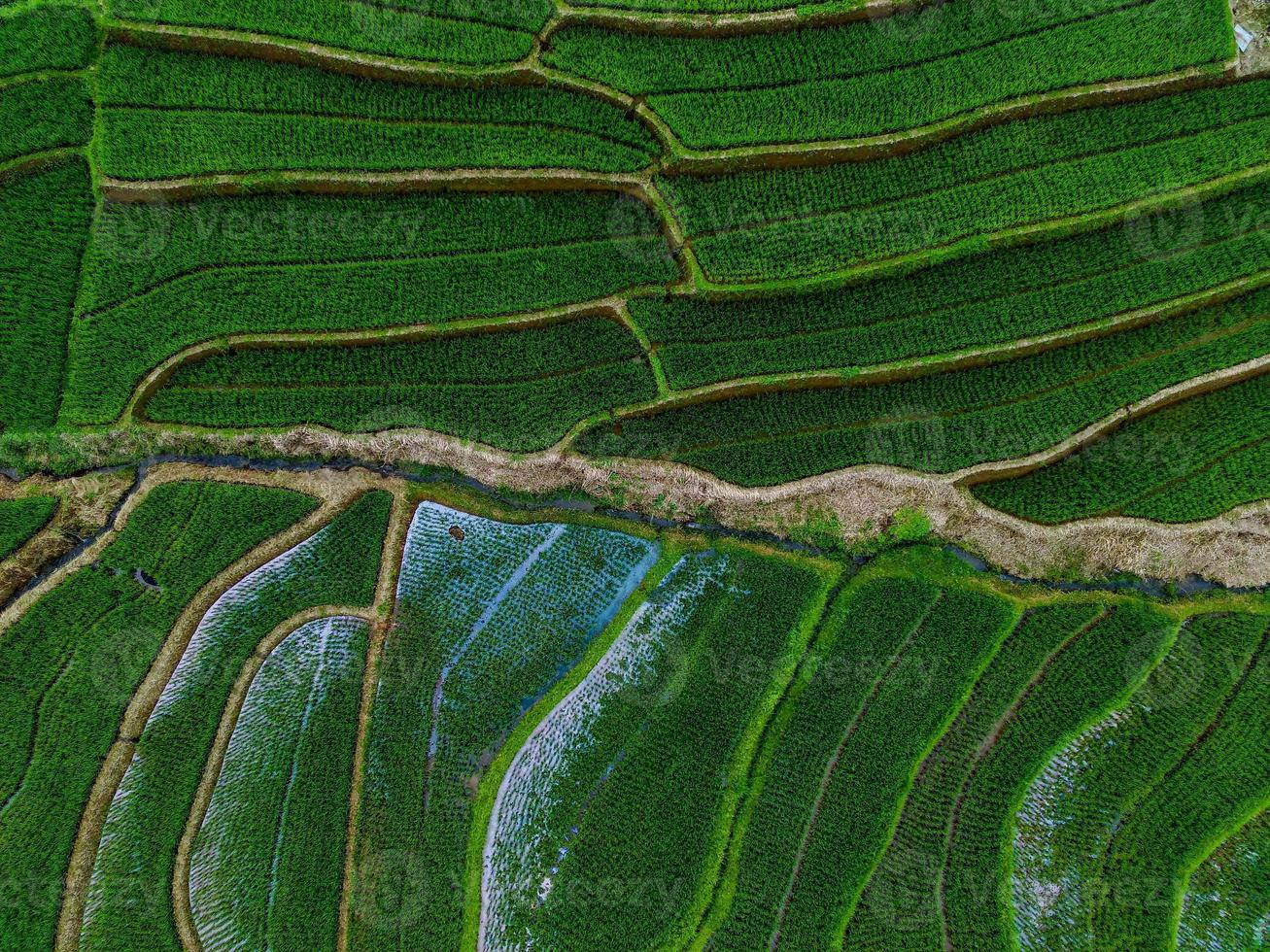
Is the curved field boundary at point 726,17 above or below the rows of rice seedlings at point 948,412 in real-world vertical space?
above

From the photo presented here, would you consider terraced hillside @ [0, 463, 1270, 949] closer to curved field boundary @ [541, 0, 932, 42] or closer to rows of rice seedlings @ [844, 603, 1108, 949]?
rows of rice seedlings @ [844, 603, 1108, 949]

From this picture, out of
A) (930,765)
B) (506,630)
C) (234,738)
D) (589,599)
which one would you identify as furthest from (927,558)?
(234,738)

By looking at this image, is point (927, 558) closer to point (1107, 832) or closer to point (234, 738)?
point (1107, 832)

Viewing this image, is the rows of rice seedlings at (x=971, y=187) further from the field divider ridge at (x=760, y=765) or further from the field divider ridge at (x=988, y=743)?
the field divider ridge at (x=988, y=743)

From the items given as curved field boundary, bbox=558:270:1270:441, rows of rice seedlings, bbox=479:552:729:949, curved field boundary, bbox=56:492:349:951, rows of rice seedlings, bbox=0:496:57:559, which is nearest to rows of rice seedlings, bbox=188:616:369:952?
curved field boundary, bbox=56:492:349:951

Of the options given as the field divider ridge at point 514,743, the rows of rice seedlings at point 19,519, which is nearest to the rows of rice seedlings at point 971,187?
the field divider ridge at point 514,743

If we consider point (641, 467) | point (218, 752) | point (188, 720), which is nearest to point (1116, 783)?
point (641, 467)

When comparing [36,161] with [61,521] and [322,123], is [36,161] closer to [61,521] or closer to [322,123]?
[322,123]
